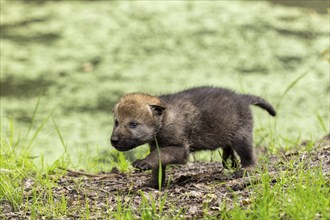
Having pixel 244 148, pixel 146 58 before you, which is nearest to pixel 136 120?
pixel 244 148

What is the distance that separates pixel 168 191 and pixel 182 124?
50 centimetres

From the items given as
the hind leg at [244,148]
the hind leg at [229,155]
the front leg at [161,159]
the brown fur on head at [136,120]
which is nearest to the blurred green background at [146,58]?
the hind leg at [229,155]

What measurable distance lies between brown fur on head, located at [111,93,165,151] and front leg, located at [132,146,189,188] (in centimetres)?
12

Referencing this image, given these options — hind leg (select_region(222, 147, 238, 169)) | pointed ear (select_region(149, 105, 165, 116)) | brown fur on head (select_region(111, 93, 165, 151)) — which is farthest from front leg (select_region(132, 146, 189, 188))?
hind leg (select_region(222, 147, 238, 169))

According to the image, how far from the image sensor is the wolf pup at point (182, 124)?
483 centimetres

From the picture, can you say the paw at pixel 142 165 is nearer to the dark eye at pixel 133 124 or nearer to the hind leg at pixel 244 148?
the dark eye at pixel 133 124

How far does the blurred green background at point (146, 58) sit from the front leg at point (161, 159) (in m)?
1.92

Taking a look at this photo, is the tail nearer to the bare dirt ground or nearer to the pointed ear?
the bare dirt ground

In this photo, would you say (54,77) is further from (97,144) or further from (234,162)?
(234,162)

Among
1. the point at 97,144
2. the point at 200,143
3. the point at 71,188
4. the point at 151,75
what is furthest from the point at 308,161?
the point at 151,75

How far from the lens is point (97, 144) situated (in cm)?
743

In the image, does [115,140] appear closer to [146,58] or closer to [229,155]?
[229,155]

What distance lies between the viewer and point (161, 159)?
16.0 ft

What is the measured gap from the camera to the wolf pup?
483 cm
